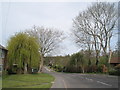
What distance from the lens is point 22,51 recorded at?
3784 centimetres

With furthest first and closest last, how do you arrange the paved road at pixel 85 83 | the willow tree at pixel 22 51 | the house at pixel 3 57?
1. the willow tree at pixel 22 51
2. the house at pixel 3 57
3. the paved road at pixel 85 83

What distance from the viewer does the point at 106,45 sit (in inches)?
1698

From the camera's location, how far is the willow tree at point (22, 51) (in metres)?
37.7

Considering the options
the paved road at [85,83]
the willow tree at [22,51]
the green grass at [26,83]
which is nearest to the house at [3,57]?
the willow tree at [22,51]

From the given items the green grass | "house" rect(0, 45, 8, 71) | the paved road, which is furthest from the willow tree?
the green grass

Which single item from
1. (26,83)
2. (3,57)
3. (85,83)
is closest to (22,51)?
(3,57)

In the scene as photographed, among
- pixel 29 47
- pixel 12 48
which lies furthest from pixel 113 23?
pixel 12 48

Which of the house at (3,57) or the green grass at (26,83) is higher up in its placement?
the house at (3,57)

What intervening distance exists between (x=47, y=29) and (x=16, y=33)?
14.5 m

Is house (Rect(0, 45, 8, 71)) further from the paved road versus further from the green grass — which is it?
the paved road

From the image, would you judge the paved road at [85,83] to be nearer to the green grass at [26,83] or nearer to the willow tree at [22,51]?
the green grass at [26,83]

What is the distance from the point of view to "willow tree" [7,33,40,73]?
37.7 m

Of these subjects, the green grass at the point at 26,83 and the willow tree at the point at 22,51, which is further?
the willow tree at the point at 22,51

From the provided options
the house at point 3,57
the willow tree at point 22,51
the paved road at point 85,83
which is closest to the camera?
the paved road at point 85,83
